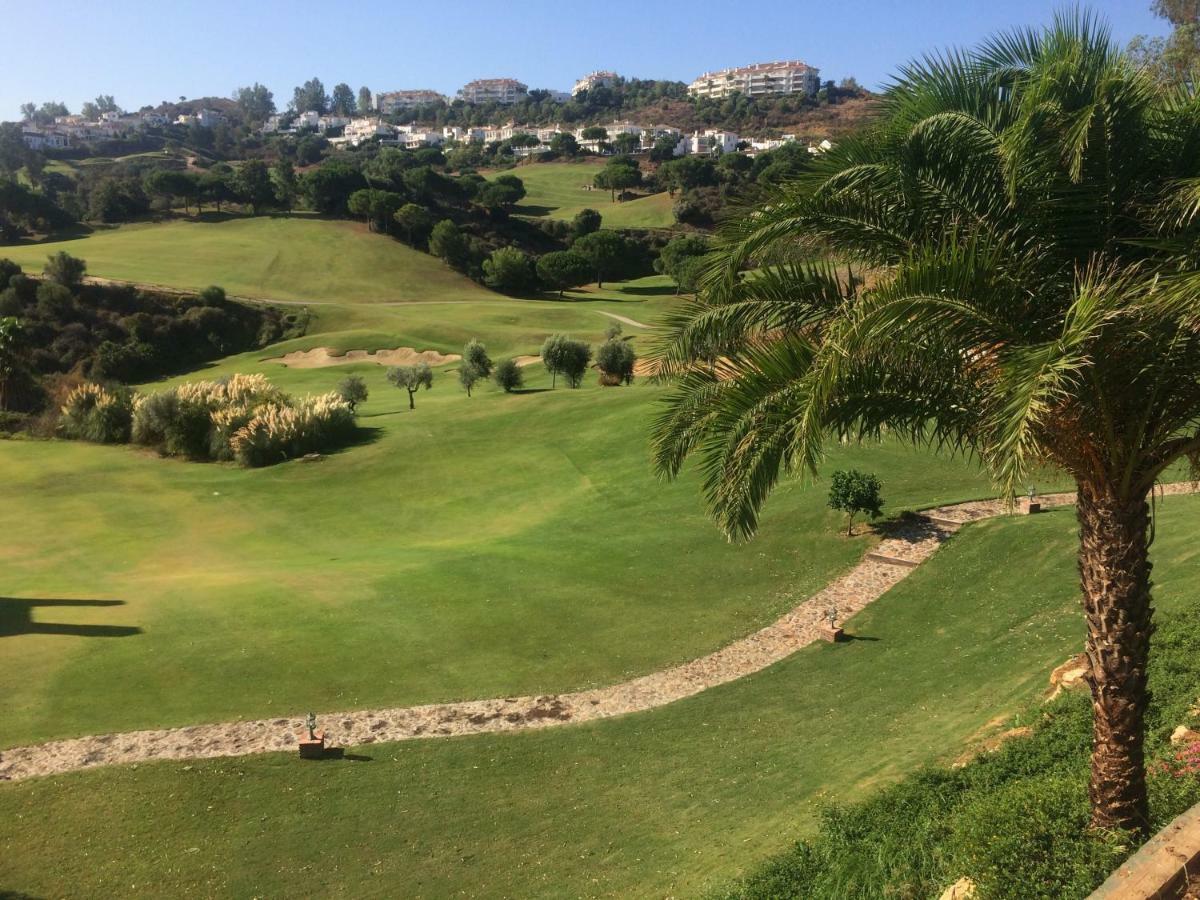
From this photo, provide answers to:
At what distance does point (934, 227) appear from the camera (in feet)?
26.6

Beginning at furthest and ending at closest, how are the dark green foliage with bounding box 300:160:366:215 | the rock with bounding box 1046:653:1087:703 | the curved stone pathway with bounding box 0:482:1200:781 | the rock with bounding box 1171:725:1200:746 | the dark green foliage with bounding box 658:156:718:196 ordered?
the dark green foliage with bounding box 658:156:718:196, the dark green foliage with bounding box 300:160:366:215, the curved stone pathway with bounding box 0:482:1200:781, the rock with bounding box 1046:653:1087:703, the rock with bounding box 1171:725:1200:746

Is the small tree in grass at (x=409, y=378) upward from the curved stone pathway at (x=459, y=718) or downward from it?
upward

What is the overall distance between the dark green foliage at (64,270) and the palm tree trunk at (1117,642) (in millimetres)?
87445

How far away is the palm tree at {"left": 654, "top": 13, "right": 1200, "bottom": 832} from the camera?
6.58 m

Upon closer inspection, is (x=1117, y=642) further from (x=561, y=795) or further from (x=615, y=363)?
(x=615, y=363)

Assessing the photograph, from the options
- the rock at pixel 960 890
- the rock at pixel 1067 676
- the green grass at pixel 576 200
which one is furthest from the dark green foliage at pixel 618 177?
the rock at pixel 960 890

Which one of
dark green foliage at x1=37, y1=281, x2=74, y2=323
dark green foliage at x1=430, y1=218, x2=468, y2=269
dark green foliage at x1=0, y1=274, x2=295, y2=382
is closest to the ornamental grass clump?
dark green foliage at x1=0, y1=274, x2=295, y2=382

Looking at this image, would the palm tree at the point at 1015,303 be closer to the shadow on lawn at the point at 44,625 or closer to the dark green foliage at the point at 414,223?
the shadow on lawn at the point at 44,625

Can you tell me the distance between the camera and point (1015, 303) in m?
7.12

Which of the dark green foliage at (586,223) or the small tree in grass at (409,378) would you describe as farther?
the dark green foliage at (586,223)

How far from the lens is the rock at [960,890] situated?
291 inches

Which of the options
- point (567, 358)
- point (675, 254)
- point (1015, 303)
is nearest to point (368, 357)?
point (567, 358)

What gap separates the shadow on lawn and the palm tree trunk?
19.3m

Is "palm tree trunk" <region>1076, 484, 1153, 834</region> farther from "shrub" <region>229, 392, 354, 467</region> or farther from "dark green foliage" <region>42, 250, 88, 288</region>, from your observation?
"dark green foliage" <region>42, 250, 88, 288</region>
